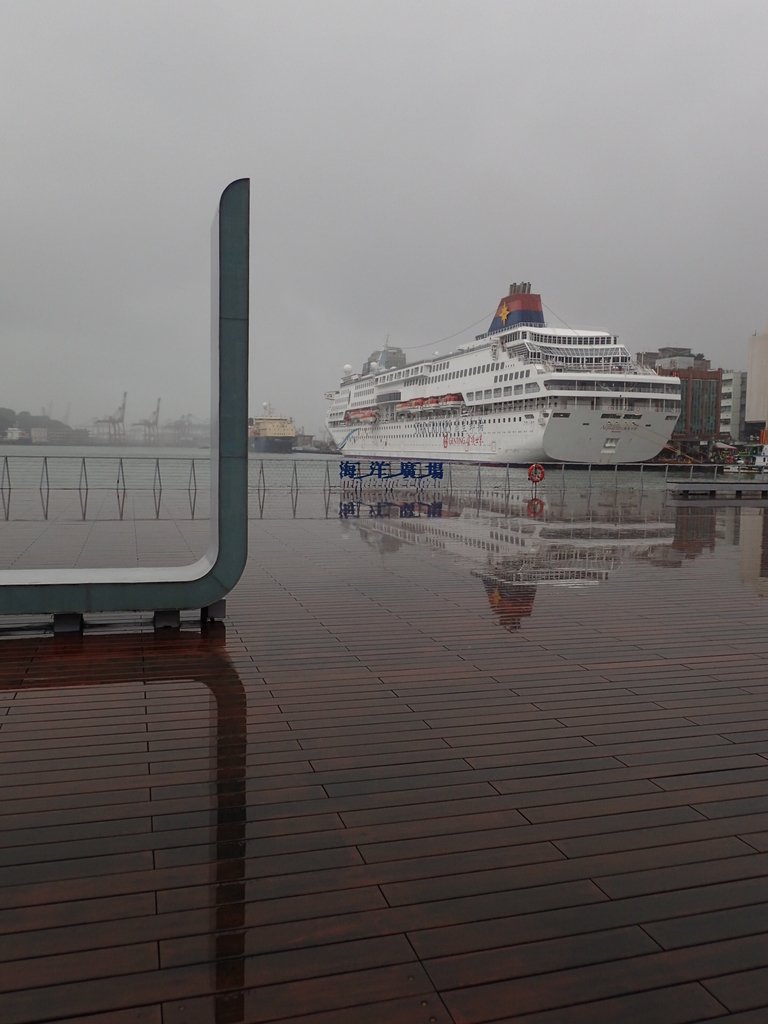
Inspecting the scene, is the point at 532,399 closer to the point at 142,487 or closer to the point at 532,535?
the point at 142,487

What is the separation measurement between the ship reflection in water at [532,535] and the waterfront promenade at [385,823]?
4.76ft

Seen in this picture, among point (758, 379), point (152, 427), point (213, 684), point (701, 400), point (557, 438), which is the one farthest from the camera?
point (701, 400)

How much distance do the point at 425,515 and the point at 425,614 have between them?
7.43 m

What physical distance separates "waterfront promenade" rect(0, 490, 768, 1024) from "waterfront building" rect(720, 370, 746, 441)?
10248 cm

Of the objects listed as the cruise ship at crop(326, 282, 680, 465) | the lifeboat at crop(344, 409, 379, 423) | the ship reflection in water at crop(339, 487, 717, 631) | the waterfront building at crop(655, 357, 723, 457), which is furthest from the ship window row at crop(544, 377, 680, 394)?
the waterfront building at crop(655, 357, 723, 457)

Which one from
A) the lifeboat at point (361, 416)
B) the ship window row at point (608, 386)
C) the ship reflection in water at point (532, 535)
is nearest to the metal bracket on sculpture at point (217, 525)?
the ship reflection in water at point (532, 535)

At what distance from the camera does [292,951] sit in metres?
1.97

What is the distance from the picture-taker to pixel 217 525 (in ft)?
16.7

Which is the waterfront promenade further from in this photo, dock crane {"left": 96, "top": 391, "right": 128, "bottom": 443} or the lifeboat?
the lifeboat

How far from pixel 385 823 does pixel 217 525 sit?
2.82 metres

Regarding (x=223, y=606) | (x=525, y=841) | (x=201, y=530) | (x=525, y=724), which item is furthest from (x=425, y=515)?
(x=525, y=841)

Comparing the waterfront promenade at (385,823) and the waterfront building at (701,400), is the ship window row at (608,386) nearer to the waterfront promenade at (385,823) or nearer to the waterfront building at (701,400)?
the waterfront promenade at (385,823)

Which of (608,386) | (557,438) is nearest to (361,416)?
(557,438)

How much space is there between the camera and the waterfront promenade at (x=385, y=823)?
1866 mm
